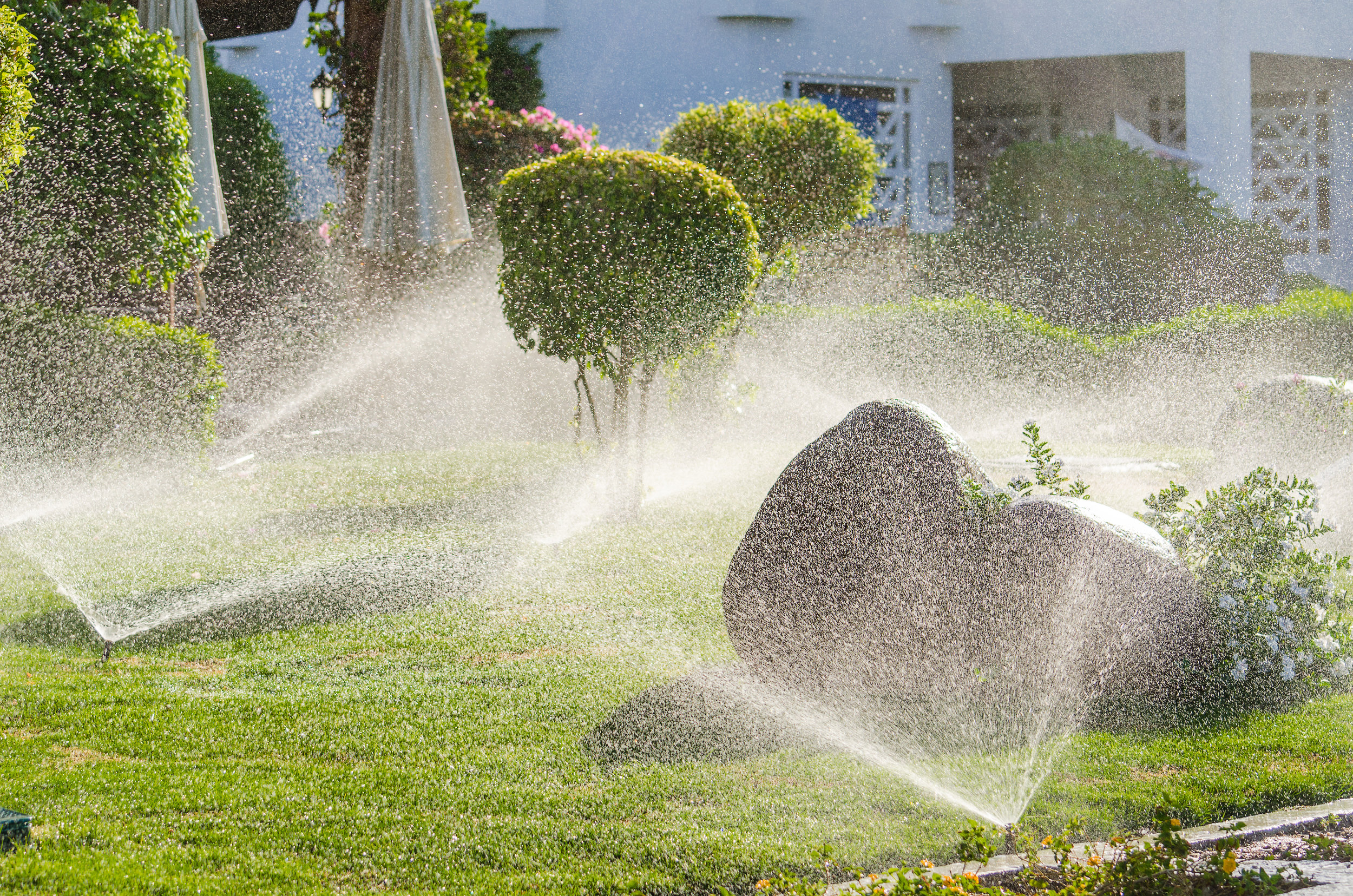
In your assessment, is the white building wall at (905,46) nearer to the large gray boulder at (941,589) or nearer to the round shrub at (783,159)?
the round shrub at (783,159)

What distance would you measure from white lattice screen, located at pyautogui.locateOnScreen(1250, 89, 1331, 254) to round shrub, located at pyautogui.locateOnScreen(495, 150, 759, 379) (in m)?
17.7

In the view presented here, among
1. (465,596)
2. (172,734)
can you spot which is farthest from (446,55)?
(172,734)

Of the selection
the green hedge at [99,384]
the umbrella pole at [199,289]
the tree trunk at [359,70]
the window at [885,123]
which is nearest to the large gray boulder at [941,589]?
the green hedge at [99,384]

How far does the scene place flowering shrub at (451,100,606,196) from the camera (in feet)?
47.3

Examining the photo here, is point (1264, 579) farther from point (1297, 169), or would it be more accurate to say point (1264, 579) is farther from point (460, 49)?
point (1297, 169)

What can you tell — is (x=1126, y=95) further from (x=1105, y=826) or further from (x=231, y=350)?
(x=1105, y=826)

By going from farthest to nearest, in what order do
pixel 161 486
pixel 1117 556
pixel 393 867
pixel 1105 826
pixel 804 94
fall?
pixel 804 94
pixel 161 486
pixel 1117 556
pixel 1105 826
pixel 393 867

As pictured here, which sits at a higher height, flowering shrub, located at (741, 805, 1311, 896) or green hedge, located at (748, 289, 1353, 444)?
green hedge, located at (748, 289, 1353, 444)

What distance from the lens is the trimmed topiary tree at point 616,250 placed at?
7.47 metres

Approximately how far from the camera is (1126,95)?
75.5 feet

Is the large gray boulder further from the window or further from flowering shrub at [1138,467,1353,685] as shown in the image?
the window

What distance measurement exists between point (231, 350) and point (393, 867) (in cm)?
1182

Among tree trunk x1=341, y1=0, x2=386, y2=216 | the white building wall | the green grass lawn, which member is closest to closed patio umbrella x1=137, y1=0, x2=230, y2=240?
tree trunk x1=341, y1=0, x2=386, y2=216

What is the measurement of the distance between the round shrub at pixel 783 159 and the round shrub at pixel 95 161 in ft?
19.0
